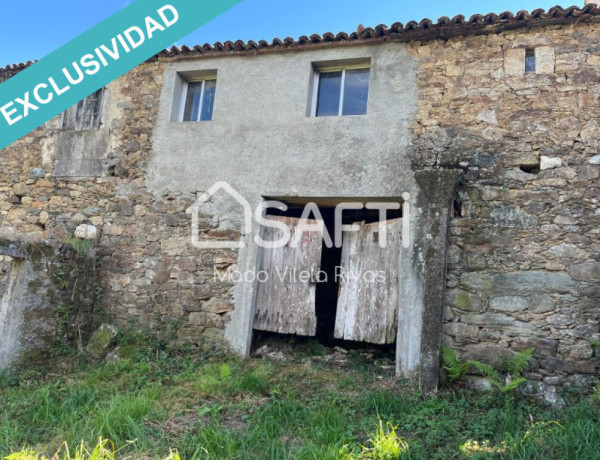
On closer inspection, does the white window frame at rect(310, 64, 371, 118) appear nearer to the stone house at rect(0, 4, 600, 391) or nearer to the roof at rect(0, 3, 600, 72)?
the stone house at rect(0, 4, 600, 391)

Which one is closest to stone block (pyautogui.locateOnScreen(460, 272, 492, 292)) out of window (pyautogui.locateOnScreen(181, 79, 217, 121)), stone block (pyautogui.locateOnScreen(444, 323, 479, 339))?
stone block (pyautogui.locateOnScreen(444, 323, 479, 339))

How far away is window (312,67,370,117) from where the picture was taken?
6.24 meters

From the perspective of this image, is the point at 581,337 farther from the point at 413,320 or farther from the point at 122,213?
the point at 122,213

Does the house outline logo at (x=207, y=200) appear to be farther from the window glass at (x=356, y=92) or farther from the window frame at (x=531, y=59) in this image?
the window frame at (x=531, y=59)

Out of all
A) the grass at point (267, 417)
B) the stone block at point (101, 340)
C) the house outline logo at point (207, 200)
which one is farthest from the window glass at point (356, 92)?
the stone block at point (101, 340)

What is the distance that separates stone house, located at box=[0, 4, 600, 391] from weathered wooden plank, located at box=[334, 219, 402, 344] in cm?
3

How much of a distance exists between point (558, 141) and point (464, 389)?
3.12 m

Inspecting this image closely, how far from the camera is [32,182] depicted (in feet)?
24.1

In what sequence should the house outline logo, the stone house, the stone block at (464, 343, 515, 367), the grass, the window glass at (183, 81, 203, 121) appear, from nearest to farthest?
the grass, the stone block at (464, 343, 515, 367), the stone house, the house outline logo, the window glass at (183, 81, 203, 121)

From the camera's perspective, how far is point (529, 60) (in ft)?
18.1

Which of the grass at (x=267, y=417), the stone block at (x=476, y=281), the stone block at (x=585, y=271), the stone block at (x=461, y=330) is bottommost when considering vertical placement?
the grass at (x=267, y=417)

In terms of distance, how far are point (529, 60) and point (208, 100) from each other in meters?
4.62

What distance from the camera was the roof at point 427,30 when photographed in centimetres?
527

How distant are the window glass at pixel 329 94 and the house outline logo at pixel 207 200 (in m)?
1.69
